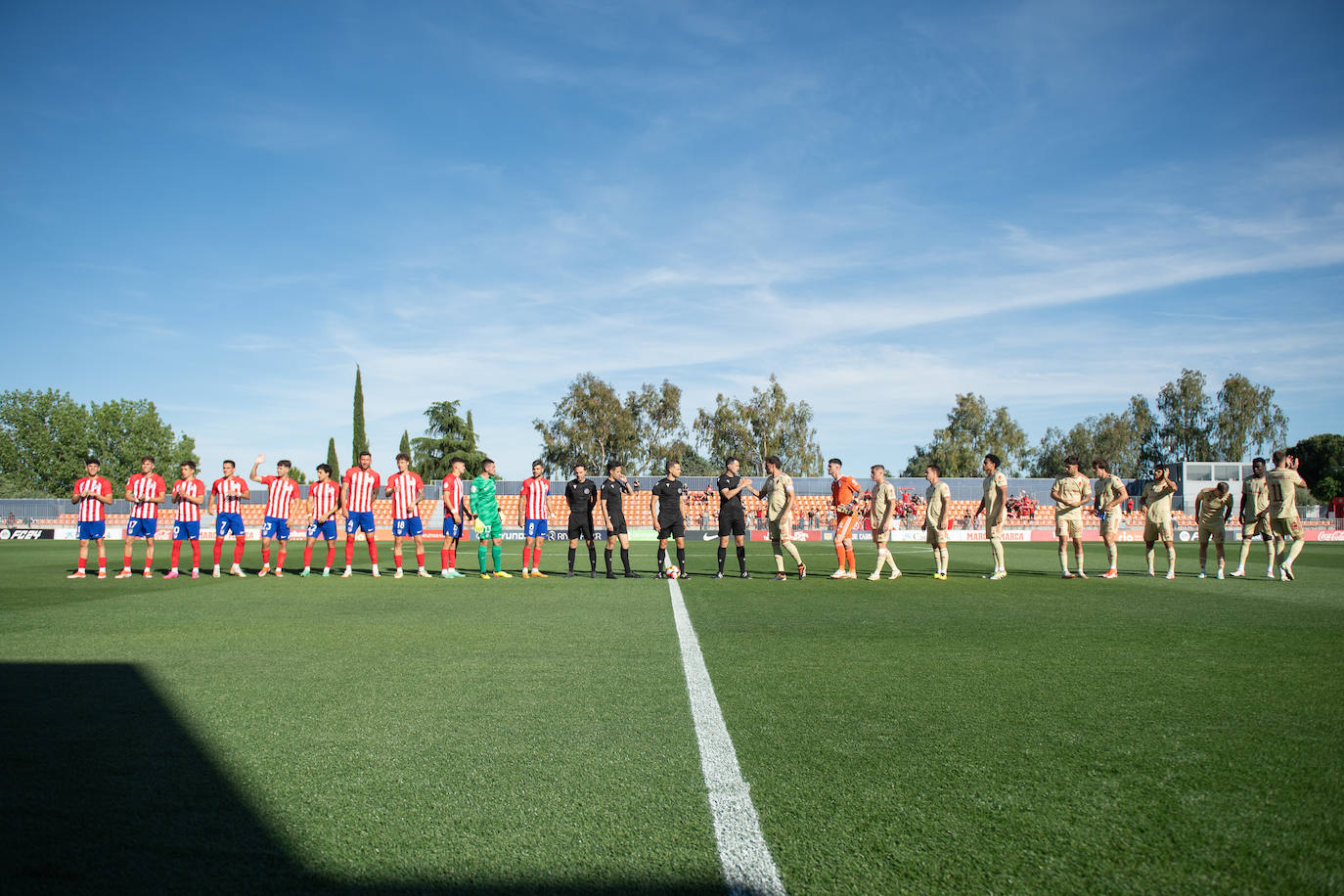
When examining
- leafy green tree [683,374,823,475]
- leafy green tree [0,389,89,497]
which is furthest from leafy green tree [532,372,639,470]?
leafy green tree [0,389,89,497]

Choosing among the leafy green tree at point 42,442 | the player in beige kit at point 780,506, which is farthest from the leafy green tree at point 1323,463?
the leafy green tree at point 42,442

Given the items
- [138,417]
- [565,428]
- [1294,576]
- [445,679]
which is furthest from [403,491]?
[138,417]

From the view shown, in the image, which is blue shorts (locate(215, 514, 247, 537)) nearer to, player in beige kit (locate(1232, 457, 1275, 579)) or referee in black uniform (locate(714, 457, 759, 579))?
referee in black uniform (locate(714, 457, 759, 579))

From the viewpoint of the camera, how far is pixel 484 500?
47.3ft

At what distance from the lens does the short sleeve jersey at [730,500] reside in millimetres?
13453

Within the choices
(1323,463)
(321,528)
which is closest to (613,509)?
(321,528)

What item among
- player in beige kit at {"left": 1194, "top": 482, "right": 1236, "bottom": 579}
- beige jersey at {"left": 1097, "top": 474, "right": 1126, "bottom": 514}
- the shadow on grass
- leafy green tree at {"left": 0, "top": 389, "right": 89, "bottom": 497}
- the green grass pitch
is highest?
leafy green tree at {"left": 0, "top": 389, "right": 89, "bottom": 497}

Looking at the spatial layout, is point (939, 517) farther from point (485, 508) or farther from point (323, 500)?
point (323, 500)

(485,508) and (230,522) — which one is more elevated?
(485,508)

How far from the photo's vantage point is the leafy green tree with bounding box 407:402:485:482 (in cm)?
6556

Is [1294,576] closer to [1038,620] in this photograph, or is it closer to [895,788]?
[1038,620]

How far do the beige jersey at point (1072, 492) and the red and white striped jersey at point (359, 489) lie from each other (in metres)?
11.6

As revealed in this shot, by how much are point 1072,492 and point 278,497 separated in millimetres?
13561

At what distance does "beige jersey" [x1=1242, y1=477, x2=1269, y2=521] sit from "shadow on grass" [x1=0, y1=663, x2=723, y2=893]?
14.5 m
